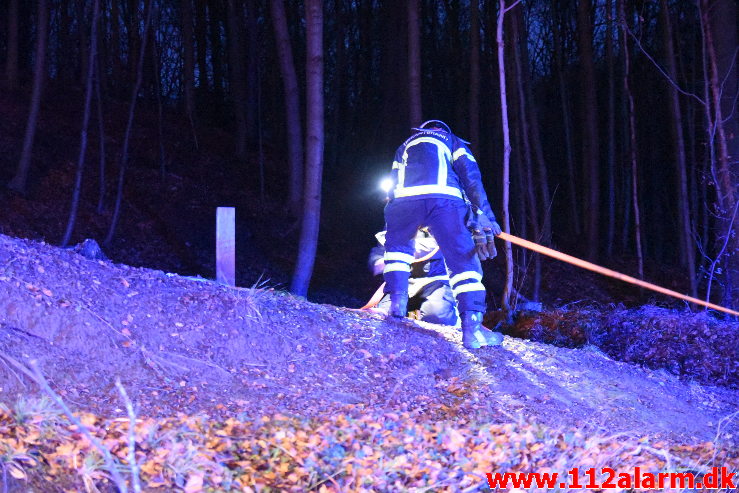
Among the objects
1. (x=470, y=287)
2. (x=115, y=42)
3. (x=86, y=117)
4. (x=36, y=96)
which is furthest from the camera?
(x=115, y=42)

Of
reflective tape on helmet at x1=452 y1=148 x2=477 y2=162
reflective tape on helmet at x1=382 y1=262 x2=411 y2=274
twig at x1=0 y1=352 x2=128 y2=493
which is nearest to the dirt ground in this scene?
reflective tape on helmet at x1=382 y1=262 x2=411 y2=274

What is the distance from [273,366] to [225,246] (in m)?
1.96

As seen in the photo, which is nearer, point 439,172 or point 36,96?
point 439,172

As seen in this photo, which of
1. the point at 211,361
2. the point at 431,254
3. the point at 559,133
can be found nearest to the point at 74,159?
the point at 431,254

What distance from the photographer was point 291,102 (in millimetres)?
12039

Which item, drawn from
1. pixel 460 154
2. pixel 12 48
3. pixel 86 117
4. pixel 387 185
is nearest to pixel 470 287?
pixel 460 154

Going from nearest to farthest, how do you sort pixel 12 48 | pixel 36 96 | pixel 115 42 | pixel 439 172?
pixel 439 172, pixel 36 96, pixel 12 48, pixel 115 42

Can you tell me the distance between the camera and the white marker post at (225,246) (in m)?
6.12

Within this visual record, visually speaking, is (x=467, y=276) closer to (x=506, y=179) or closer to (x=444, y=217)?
(x=444, y=217)

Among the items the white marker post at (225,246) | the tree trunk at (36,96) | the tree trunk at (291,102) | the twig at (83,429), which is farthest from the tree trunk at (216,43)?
the twig at (83,429)

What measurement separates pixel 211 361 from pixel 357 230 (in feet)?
35.8

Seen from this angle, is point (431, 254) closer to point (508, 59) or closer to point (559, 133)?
point (508, 59)

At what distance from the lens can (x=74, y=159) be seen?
14.3m

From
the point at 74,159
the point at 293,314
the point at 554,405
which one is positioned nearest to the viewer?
the point at 554,405
